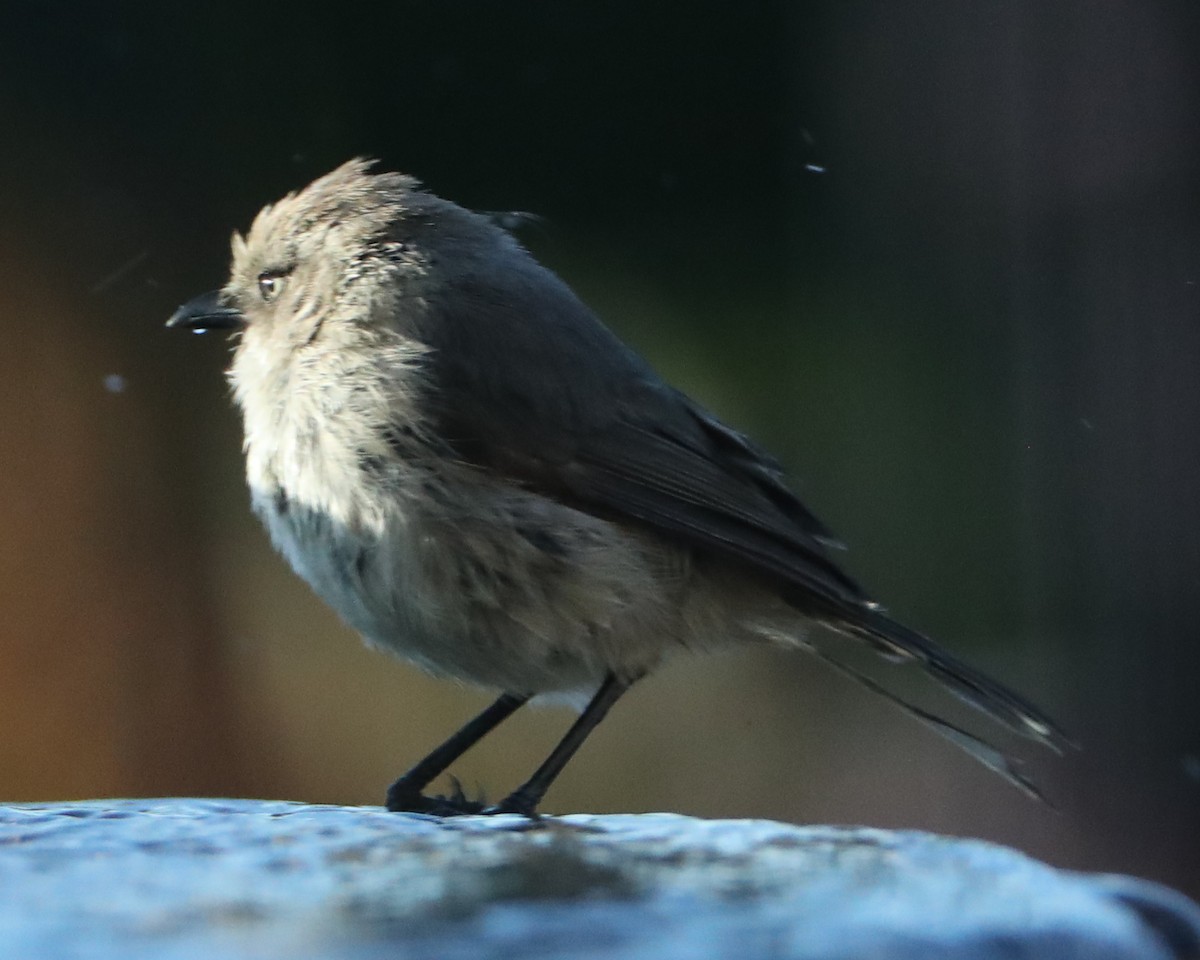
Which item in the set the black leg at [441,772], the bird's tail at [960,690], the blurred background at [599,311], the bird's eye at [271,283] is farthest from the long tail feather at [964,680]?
the blurred background at [599,311]

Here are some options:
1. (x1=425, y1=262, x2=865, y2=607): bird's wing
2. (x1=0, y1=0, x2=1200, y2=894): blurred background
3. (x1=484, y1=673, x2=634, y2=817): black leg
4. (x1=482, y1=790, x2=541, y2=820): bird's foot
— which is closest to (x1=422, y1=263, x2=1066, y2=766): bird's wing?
(x1=425, y1=262, x2=865, y2=607): bird's wing

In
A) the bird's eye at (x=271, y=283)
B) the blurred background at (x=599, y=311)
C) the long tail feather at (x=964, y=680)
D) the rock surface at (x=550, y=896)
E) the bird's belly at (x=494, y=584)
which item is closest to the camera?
the rock surface at (x=550, y=896)

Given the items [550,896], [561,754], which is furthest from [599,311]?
[550,896]

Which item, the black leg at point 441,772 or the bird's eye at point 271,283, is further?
the bird's eye at point 271,283

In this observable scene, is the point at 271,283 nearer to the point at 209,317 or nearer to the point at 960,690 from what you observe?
the point at 209,317

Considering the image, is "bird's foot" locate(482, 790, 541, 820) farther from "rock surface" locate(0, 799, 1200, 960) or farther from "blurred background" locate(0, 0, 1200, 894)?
"blurred background" locate(0, 0, 1200, 894)

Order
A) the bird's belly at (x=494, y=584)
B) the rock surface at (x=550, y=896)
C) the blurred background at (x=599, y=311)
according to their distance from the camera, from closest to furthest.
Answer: the rock surface at (x=550, y=896), the bird's belly at (x=494, y=584), the blurred background at (x=599, y=311)

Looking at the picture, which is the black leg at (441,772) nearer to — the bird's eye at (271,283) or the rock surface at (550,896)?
the rock surface at (550,896)
